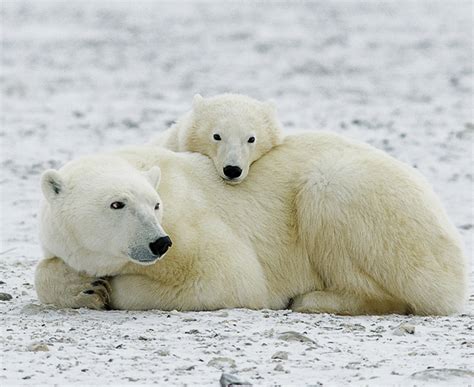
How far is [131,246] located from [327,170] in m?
1.25

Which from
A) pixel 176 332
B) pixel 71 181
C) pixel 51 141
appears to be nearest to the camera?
pixel 176 332

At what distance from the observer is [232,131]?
5660 millimetres

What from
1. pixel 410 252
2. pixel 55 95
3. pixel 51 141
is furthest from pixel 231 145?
pixel 55 95

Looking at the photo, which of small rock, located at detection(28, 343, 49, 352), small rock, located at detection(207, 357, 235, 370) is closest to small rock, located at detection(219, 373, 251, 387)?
small rock, located at detection(207, 357, 235, 370)

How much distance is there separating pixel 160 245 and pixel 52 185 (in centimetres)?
64

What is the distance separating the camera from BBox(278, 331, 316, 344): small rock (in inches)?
170

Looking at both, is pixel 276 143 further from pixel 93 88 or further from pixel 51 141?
pixel 93 88

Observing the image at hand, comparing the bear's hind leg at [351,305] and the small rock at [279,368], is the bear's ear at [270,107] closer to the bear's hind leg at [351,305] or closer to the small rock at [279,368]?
the bear's hind leg at [351,305]

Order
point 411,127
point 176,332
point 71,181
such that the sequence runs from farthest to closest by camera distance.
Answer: point 411,127
point 71,181
point 176,332

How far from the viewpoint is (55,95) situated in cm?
1356

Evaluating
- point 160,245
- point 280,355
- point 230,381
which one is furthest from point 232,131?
point 230,381

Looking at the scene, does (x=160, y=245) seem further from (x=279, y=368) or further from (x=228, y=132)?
(x=228, y=132)

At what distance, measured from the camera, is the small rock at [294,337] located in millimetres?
4316

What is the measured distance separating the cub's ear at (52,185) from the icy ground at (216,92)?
0.55 metres
